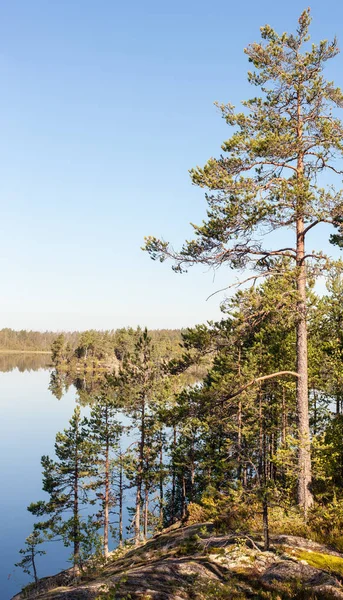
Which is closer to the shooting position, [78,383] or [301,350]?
[301,350]

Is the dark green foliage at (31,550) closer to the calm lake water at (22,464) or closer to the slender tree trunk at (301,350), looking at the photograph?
the calm lake water at (22,464)

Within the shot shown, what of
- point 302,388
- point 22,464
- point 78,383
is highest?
point 302,388

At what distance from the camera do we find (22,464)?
43.9 m

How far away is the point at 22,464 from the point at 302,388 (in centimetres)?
3977

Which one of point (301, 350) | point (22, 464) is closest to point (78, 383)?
point (22, 464)

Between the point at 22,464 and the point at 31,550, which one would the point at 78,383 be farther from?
the point at 31,550

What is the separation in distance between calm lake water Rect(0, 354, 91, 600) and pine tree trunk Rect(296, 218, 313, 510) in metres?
20.9

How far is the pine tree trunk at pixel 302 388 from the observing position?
1160cm

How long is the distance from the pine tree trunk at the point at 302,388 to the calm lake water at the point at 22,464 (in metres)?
20.9

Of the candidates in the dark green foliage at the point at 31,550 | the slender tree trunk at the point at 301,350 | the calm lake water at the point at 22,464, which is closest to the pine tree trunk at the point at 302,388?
the slender tree trunk at the point at 301,350

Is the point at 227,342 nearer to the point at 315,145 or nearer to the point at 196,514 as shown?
the point at 315,145

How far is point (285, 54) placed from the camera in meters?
12.7

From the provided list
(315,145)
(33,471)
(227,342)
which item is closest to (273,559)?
(227,342)

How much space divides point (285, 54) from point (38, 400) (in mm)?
80731
